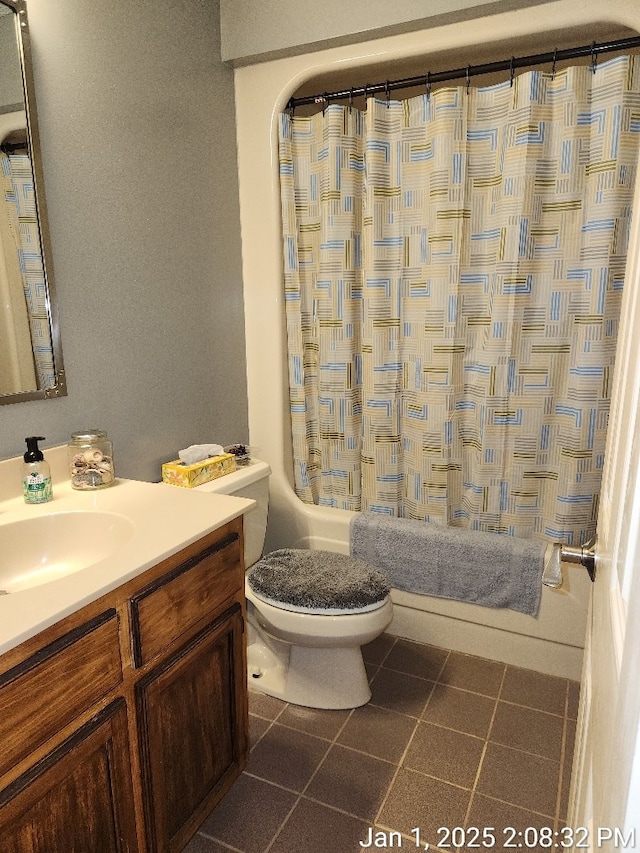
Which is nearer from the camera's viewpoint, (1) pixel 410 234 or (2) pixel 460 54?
(2) pixel 460 54

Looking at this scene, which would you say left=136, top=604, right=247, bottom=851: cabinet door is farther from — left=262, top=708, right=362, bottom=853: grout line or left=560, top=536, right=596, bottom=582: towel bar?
left=560, top=536, right=596, bottom=582: towel bar

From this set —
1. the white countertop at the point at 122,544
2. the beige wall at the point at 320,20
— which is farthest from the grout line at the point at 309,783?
the beige wall at the point at 320,20

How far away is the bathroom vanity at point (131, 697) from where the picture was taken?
894mm

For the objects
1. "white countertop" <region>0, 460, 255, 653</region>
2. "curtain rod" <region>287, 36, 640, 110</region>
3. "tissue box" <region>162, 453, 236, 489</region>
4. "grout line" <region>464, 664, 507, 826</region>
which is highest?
"curtain rod" <region>287, 36, 640, 110</region>

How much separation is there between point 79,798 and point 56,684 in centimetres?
25

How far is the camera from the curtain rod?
66.9 inches

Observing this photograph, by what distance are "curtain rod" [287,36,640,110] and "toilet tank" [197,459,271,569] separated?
1389mm

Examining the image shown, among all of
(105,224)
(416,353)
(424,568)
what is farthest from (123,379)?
(424,568)

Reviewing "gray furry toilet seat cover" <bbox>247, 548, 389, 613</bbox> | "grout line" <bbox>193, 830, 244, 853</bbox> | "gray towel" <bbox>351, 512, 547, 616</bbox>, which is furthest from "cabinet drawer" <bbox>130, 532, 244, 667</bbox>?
"gray towel" <bbox>351, 512, 547, 616</bbox>

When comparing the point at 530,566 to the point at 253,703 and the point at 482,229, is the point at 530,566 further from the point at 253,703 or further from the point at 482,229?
the point at 482,229

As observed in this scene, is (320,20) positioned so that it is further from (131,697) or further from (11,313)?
(131,697)

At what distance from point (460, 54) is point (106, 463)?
1.77 metres

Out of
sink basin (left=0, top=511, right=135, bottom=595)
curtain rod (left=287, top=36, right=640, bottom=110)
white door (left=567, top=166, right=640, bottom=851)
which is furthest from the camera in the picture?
curtain rod (left=287, top=36, right=640, bottom=110)

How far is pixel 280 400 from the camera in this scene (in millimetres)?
2320
